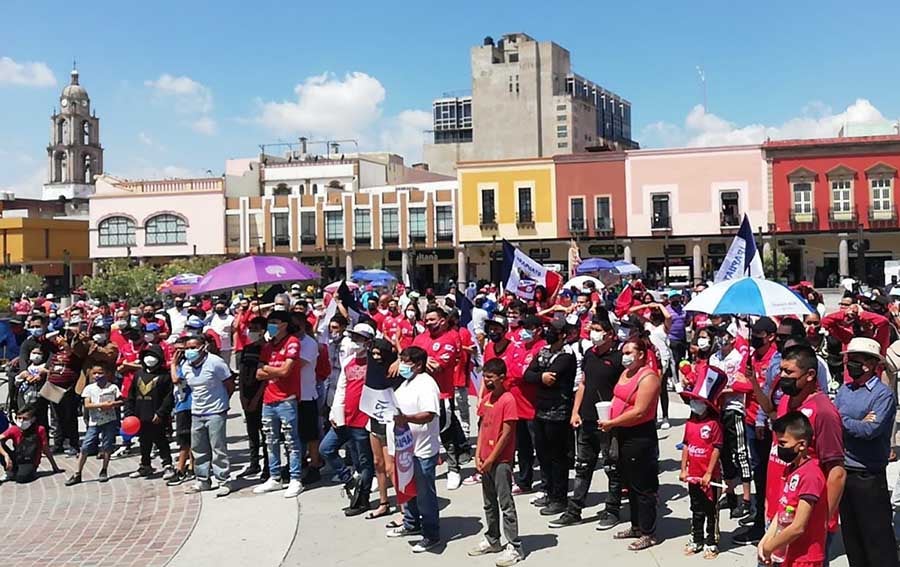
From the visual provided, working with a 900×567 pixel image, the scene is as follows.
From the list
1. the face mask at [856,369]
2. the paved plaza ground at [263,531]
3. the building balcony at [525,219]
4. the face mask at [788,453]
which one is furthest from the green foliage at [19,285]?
the face mask at [788,453]

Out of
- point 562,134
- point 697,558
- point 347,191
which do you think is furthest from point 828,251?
point 697,558

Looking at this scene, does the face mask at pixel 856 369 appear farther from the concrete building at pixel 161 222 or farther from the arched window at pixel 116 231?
the arched window at pixel 116 231

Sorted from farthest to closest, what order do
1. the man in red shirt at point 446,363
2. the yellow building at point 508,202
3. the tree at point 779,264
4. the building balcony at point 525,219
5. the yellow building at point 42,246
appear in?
the yellow building at point 42,246 < the building balcony at point 525,219 < the yellow building at point 508,202 < the tree at point 779,264 < the man in red shirt at point 446,363

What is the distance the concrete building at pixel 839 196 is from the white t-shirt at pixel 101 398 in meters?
39.8

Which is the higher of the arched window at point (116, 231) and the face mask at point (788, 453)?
the arched window at point (116, 231)

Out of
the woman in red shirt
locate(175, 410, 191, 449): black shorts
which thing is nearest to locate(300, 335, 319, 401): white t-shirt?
locate(175, 410, 191, 449): black shorts

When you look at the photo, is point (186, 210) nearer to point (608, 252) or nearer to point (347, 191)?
point (347, 191)

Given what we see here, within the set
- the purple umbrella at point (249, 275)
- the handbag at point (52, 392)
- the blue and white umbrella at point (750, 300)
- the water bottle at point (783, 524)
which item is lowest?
the water bottle at point (783, 524)

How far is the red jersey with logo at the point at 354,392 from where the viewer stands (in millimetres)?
7695

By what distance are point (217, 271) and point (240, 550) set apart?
4.77 meters

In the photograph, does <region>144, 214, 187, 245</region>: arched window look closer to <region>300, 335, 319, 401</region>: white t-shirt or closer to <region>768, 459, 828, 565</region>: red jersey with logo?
<region>300, 335, 319, 401</region>: white t-shirt

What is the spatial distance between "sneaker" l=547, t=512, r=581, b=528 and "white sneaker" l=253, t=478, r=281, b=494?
2.98m

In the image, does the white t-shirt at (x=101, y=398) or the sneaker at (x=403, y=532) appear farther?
the white t-shirt at (x=101, y=398)

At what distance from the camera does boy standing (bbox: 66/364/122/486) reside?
368 inches
